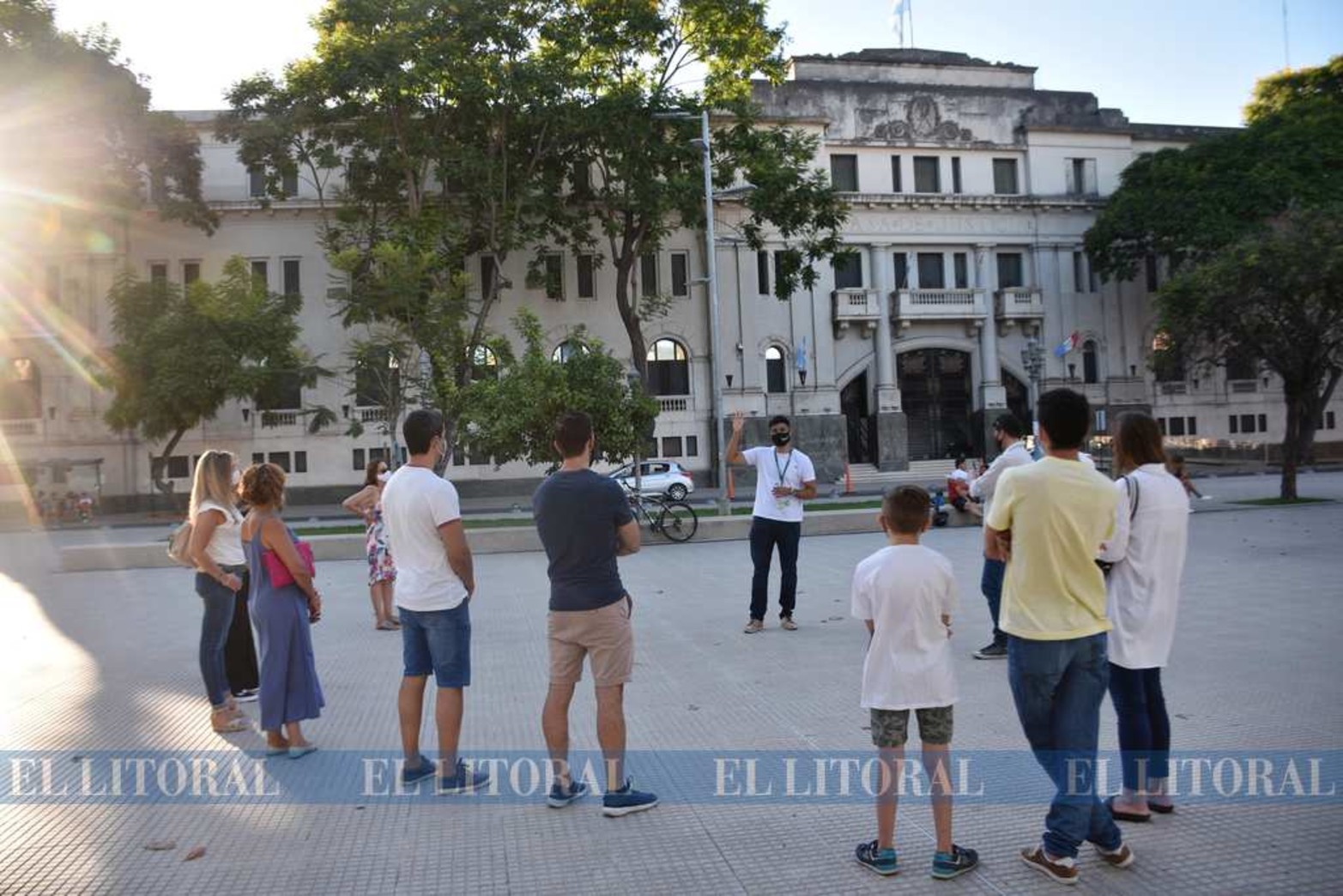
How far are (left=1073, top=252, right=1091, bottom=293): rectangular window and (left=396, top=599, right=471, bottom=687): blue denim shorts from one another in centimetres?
4556

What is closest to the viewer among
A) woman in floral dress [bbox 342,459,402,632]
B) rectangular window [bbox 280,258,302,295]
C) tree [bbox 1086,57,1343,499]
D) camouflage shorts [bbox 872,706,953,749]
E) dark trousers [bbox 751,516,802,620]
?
camouflage shorts [bbox 872,706,953,749]

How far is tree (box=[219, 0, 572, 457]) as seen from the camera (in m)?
30.0

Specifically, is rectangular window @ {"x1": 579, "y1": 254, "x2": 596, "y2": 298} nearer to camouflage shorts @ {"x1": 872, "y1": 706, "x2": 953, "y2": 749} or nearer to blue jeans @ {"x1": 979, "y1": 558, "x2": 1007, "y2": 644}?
blue jeans @ {"x1": 979, "y1": 558, "x2": 1007, "y2": 644}

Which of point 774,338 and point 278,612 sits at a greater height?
point 774,338

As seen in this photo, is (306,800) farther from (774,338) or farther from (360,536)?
(774,338)

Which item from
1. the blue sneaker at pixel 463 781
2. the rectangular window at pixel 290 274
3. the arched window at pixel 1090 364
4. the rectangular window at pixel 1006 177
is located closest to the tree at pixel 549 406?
the blue sneaker at pixel 463 781

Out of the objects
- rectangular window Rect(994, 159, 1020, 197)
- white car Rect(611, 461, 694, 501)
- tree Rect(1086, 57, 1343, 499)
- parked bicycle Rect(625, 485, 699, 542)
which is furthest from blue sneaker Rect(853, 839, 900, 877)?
rectangular window Rect(994, 159, 1020, 197)

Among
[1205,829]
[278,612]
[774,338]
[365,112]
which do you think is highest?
[365,112]

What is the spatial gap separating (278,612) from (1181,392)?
47325 millimetres

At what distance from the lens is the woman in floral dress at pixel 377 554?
33.2 ft

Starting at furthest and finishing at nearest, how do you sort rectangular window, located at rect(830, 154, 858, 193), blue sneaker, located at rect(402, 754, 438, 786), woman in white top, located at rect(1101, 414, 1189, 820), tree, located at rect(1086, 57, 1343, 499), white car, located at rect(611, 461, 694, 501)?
rectangular window, located at rect(830, 154, 858, 193), tree, located at rect(1086, 57, 1343, 499), white car, located at rect(611, 461, 694, 501), blue sneaker, located at rect(402, 754, 438, 786), woman in white top, located at rect(1101, 414, 1189, 820)

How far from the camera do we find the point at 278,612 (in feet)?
19.6

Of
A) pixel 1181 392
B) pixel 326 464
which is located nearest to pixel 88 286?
pixel 326 464

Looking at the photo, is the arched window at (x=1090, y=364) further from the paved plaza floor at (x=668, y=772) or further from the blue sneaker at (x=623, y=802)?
the blue sneaker at (x=623, y=802)
